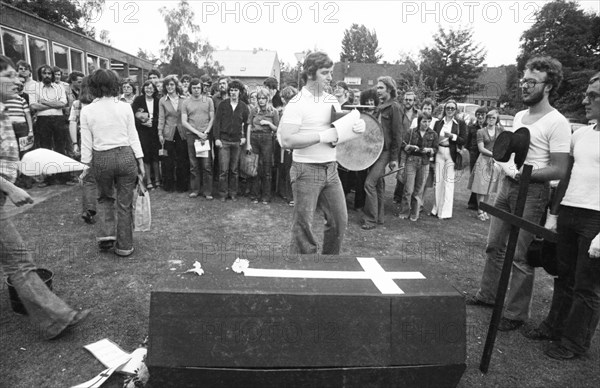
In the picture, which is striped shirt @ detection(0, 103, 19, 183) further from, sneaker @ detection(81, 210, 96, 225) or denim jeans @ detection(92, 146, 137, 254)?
sneaker @ detection(81, 210, 96, 225)

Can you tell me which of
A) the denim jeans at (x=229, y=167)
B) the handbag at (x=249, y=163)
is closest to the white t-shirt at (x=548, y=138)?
the handbag at (x=249, y=163)

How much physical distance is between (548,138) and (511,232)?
1039 millimetres

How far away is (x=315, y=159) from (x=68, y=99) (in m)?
7.43

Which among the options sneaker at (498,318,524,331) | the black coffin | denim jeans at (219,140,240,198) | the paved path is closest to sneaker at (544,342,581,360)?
sneaker at (498,318,524,331)

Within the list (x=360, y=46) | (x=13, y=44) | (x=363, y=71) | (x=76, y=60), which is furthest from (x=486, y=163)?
(x=360, y=46)

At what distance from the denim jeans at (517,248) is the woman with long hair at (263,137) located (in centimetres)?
472

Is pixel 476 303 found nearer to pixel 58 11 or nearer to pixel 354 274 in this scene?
pixel 354 274

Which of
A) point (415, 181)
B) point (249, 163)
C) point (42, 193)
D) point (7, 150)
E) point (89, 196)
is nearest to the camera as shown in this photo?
point (7, 150)

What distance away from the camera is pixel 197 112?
25.4 feet

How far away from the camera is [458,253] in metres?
5.70

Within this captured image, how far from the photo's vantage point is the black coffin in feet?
6.96

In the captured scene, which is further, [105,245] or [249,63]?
[249,63]

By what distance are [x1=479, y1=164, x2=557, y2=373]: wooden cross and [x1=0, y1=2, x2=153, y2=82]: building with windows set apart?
34.9ft

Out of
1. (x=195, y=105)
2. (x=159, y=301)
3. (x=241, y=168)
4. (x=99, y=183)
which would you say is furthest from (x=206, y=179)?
(x=159, y=301)
